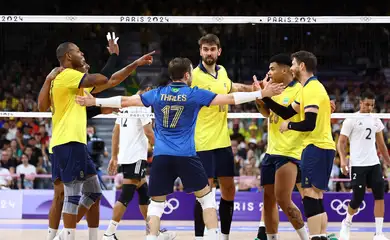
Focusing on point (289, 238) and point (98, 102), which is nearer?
point (98, 102)

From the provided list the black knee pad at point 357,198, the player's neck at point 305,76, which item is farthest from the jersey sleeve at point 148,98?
the black knee pad at point 357,198

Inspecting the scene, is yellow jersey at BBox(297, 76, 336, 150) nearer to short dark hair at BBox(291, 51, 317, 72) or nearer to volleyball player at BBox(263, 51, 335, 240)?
volleyball player at BBox(263, 51, 335, 240)

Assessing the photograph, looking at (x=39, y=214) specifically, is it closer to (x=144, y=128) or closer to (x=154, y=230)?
(x=144, y=128)

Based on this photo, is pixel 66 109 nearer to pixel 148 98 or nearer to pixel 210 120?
pixel 148 98

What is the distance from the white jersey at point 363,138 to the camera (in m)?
12.1

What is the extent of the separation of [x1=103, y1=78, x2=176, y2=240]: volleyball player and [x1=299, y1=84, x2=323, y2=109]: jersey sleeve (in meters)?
2.95

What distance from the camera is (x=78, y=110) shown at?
883 centimetres

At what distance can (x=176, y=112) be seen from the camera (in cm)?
815

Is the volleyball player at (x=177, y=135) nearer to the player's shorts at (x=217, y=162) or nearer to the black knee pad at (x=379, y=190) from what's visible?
the player's shorts at (x=217, y=162)

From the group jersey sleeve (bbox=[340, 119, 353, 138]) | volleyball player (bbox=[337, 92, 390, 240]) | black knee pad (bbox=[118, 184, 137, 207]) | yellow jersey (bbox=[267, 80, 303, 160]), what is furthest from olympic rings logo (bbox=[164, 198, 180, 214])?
yellow jersey (bbox=[267, 80, 303, 160])

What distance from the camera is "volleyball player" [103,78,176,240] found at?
10.8m
